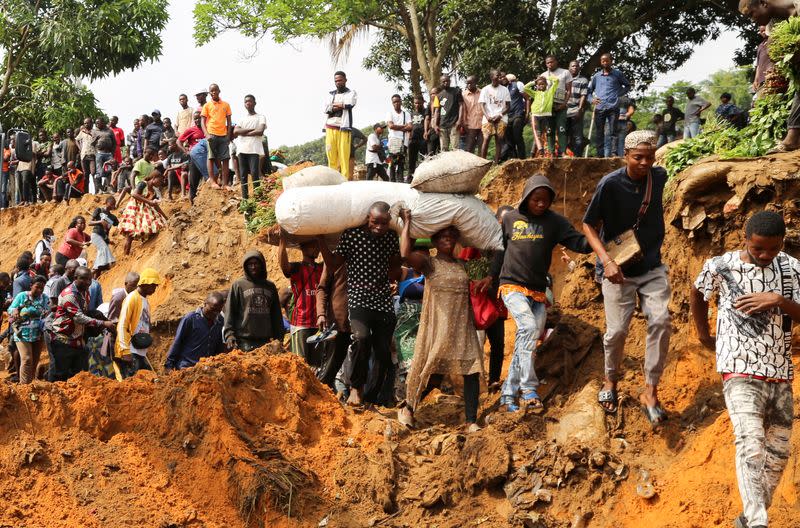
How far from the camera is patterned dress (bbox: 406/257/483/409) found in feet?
24.6

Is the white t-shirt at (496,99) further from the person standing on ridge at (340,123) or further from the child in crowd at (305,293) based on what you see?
the child in crowd at (305,293)

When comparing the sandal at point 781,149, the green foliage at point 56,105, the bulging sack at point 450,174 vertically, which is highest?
the green foliage at point 56,105

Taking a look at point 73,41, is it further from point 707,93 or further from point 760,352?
point 707,93

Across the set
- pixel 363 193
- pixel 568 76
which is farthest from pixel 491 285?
pixel 568 76

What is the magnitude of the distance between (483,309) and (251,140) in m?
7.95

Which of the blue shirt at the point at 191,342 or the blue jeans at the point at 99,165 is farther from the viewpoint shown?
the blue jeans at the point at 99,165

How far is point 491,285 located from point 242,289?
2.31 m

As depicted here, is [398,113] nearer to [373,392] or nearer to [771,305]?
[373,392]

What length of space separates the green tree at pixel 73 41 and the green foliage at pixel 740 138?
18.9m

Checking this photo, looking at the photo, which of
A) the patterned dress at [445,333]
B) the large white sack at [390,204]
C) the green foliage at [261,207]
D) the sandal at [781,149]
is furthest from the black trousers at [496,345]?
the green foliage at [261,207]

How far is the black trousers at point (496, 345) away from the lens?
26.3 feet

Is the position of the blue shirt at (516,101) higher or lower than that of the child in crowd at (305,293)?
higher

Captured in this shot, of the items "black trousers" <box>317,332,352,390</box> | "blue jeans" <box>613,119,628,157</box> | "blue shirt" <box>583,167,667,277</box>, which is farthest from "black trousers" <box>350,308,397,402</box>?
"blue jeans" <box>613,119,628,157</box>

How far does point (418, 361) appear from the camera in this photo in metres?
7.61
